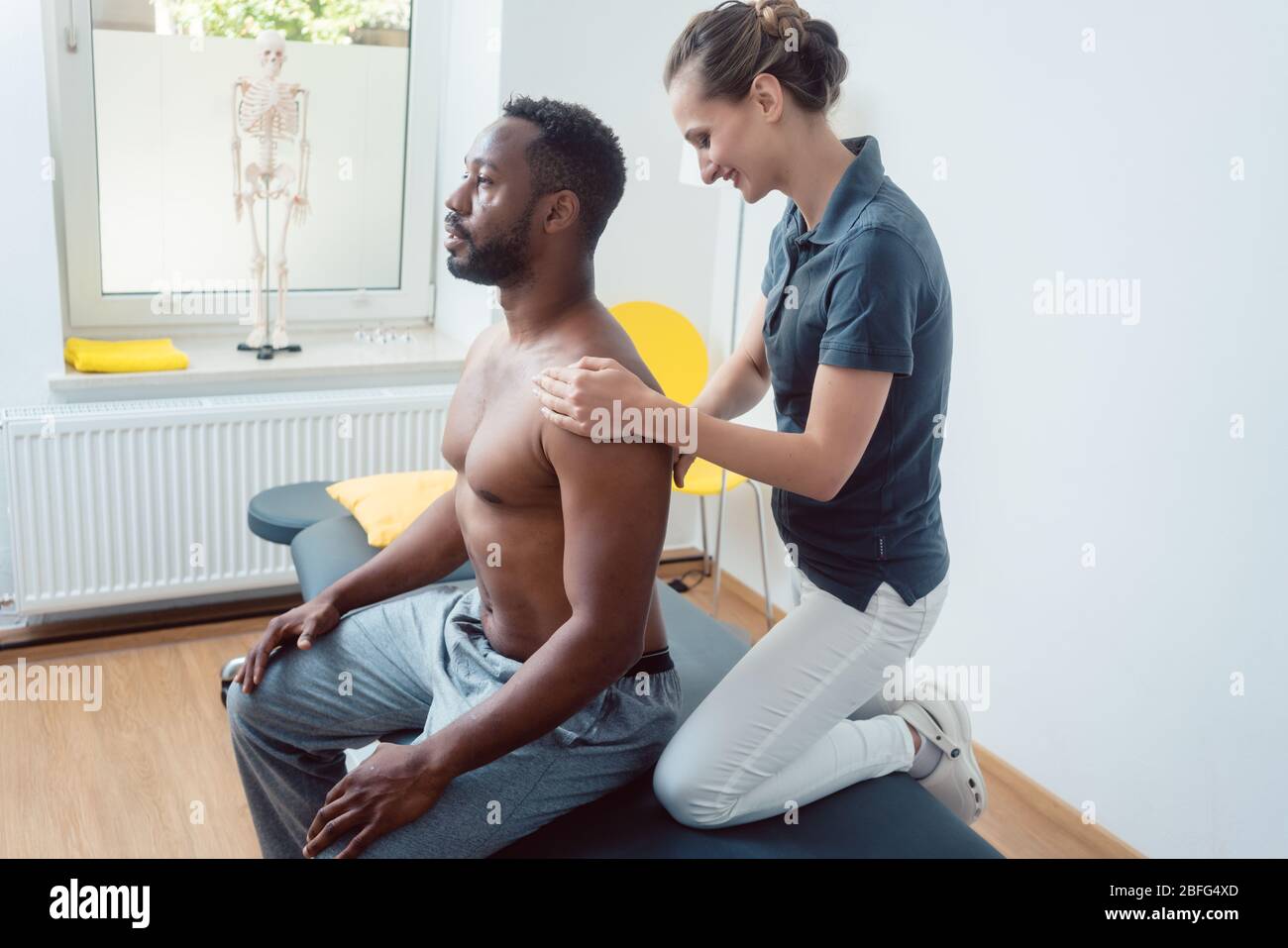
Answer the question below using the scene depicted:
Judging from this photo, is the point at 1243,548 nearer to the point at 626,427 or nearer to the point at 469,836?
the point at 626,427

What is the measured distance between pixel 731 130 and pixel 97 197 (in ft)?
6.50

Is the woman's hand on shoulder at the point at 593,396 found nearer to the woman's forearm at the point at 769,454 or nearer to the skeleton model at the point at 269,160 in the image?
the woman's forearm at the point at 769,454

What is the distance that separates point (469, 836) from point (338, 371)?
6.18ft

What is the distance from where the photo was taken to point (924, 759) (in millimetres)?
1742

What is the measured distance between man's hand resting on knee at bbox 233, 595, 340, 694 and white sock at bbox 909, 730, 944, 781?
83 centimetres

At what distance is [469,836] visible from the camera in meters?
1.36

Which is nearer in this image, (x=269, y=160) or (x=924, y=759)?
(x=924, y=759)

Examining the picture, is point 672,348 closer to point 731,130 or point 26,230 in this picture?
point 26,230

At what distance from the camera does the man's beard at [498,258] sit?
147cm

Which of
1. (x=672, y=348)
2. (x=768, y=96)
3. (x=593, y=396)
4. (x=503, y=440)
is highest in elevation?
(x=768, y=96)

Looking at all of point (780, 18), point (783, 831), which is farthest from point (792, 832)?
point (780, 18)

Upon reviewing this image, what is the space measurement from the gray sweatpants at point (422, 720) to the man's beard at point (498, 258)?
17.6 inches

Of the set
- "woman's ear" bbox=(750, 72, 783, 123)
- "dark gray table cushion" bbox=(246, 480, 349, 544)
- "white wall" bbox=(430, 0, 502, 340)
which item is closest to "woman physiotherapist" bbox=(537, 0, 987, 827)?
"woman's ear" bbox=(750, 72, 783, 123)

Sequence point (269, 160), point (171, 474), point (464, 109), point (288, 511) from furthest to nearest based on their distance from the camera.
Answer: point (464, 109) → point (269, 160) → point (171, 474) → point (288, 511)
